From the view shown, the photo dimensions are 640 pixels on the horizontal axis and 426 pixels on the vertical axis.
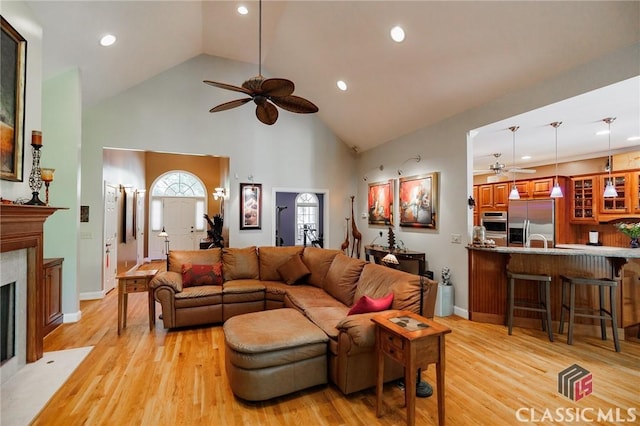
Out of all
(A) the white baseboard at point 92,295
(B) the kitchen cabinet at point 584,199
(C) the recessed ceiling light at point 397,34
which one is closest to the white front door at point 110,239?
(A) the white baseboard at point 92,295

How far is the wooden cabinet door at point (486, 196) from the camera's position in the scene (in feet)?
24.5

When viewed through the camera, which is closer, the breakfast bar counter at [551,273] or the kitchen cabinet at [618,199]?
the breakfast bar counter at [551,273]

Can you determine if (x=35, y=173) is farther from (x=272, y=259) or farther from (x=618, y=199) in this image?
(x=618, y=199)

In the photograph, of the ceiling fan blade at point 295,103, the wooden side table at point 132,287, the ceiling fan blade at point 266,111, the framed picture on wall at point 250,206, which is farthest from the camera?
the framed picture on wall at point 250,206

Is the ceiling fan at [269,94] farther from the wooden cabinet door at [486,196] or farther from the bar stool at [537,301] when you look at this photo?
the wooden cabinet door at [486,196]

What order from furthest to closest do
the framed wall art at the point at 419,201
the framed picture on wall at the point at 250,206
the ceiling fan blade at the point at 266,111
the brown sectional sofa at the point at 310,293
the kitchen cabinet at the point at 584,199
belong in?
1. the framed picture on wall at the point at 250,206
2. the kitchen cabinet at the point at 584,199
3. the framed wall art at the point at 419,201
4. the ceiling fan blade at the point at 266,111
5. the brown sectional sofa at the point at 310,293

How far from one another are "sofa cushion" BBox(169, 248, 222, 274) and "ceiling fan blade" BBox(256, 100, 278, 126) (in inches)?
85.2

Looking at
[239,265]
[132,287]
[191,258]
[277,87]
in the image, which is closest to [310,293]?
[239,265]

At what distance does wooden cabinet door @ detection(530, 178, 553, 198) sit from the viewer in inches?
250

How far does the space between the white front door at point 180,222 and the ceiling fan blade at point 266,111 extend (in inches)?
267

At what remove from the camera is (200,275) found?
4035 mm

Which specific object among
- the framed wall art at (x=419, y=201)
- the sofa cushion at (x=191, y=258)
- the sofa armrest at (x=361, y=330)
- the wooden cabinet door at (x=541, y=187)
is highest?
the wooden cabinet door at (x=541, y=187)

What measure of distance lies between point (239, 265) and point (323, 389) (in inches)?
95.0

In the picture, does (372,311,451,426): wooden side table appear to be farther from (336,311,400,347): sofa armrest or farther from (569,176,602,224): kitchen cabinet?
(569,176,602,224): kitchen cabinet
